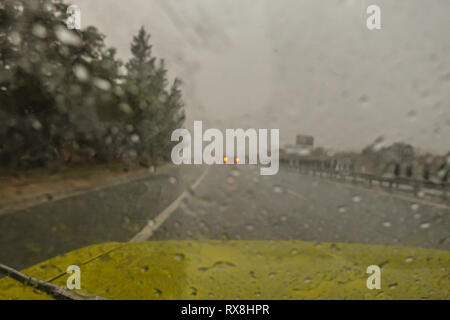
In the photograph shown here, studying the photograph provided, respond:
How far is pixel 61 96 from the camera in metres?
14.9

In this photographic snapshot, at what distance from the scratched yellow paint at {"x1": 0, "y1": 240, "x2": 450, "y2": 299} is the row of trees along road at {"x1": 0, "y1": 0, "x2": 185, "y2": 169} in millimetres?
7053

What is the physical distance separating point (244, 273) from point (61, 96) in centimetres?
1430

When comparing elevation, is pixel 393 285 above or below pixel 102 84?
below

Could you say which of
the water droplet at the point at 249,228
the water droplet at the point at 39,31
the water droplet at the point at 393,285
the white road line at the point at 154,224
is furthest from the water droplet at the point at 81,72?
the water droplet at the point at 393,285

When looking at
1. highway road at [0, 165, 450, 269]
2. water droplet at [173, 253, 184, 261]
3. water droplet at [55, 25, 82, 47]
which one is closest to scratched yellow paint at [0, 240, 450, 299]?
water droplet at [173, 253, 184, 261]

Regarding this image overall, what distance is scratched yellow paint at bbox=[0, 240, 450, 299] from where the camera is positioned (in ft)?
7.77

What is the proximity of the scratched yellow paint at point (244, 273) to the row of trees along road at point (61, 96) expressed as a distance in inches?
278

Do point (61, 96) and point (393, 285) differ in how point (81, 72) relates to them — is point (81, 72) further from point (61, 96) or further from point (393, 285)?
point (393, 285)

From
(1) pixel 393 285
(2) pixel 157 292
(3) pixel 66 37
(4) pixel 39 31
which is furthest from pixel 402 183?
(4) pixel 39 31

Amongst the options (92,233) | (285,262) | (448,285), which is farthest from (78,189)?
(448,285)

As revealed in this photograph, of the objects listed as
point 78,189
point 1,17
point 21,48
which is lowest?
point 78,189
